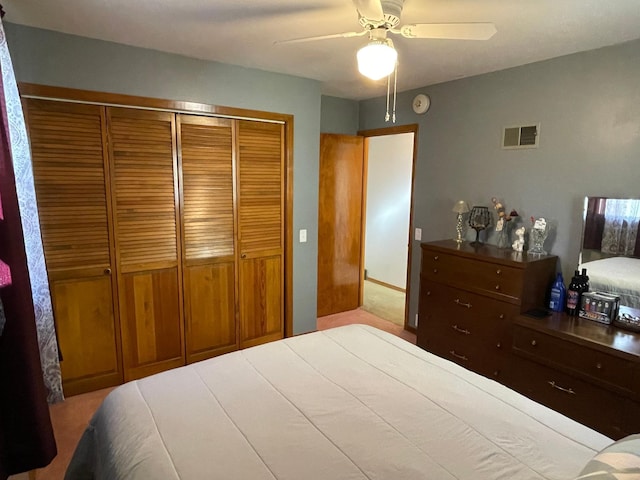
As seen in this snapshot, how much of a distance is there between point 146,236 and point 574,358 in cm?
290

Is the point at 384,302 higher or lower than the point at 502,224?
lower

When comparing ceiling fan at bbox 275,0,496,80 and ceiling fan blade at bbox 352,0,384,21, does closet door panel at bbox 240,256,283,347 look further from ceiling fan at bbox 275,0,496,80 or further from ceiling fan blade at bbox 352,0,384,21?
ceiling fan blade at bbox 352,0,384,21

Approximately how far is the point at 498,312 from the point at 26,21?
3504 mm

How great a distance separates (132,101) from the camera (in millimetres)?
2652

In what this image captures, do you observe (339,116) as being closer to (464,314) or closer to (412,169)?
(412,169)

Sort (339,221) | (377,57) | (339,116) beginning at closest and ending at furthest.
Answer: (377,57) → (339,116) → (339,221)

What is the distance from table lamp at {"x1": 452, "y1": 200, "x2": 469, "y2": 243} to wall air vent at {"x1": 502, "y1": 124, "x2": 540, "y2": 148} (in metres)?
0.55

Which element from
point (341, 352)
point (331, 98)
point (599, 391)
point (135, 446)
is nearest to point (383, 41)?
point (341, 352)

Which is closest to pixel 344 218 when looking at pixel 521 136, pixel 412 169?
pixel 412 169

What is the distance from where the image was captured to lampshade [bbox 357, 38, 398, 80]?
166cm

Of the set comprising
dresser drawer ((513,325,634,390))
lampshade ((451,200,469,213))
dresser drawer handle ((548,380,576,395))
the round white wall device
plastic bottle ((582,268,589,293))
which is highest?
the round white wall device

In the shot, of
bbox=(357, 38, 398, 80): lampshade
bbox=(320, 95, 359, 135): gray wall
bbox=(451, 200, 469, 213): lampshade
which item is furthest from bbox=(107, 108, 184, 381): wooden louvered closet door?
bbox=(451, 200, 469, 213): lampshade

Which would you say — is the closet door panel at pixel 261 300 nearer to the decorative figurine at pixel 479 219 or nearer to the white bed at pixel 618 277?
the decorative figurine at pixel 479 219

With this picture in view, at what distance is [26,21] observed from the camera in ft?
7.35
